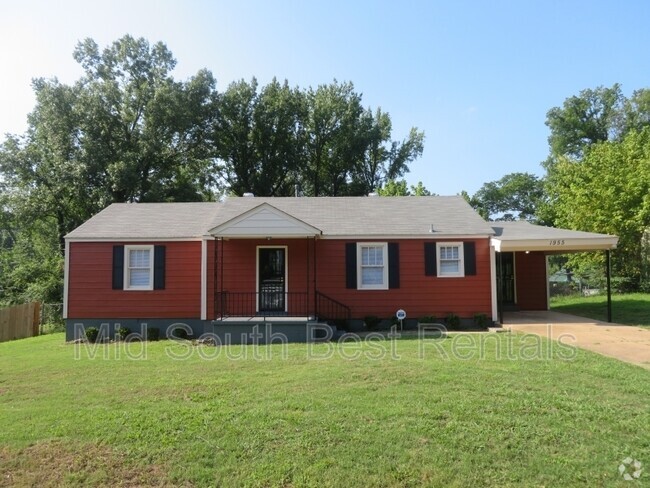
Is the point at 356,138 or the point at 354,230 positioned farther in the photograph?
the point at 356,138

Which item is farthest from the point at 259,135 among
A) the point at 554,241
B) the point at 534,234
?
the point at 554,241

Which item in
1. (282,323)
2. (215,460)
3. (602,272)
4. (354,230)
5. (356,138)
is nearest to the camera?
(215,460)

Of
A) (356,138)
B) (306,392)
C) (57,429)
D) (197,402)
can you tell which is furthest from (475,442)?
(356,138)

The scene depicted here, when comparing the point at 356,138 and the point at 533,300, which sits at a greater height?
the point at 356,138

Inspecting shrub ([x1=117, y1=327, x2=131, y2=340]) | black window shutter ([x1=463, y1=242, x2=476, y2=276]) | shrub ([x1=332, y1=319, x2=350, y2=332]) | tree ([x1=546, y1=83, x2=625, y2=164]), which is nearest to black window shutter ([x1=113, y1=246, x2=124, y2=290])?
shrub ([x1=117, y1=327, x2=131, y2=340])

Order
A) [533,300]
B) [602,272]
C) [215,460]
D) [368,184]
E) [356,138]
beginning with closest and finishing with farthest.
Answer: [215,460] < [533,300] < [602,272] < [356,138] < [368,184]

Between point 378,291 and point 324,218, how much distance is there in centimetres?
295

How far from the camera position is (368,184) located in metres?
35.7

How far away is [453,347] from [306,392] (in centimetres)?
428

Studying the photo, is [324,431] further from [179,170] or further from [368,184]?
[368,184]

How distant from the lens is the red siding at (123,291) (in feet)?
43.9

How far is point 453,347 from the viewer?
368 inches

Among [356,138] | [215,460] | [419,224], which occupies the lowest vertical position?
[215,460]

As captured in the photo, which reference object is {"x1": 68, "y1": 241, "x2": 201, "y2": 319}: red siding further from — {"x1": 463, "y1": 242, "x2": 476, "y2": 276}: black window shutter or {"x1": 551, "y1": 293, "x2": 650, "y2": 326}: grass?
{"x1": 551, "y1": 293, "x2": 650, "y2": 326}: grass
